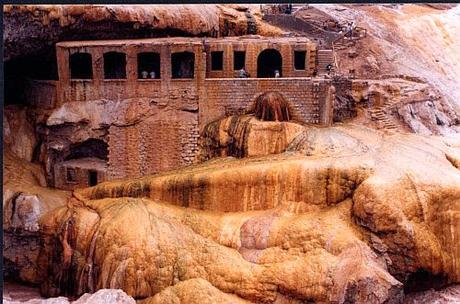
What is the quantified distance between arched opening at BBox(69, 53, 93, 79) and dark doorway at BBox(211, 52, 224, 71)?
13.6 ft

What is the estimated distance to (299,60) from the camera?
826 inches

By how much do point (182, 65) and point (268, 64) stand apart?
3.24 meters

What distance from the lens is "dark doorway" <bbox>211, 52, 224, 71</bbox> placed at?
20516 millimetres

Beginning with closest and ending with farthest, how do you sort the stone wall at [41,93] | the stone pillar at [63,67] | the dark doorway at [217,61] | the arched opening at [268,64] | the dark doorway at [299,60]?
1. the stone pillar at [63,67]
2. the stone wall at [41,93]
3. the dark doorway at [217,61]
4. the dark doorway at [299,60]
5. the arched opening at [268,64]

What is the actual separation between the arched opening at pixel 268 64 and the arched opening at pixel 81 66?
5.94 metres

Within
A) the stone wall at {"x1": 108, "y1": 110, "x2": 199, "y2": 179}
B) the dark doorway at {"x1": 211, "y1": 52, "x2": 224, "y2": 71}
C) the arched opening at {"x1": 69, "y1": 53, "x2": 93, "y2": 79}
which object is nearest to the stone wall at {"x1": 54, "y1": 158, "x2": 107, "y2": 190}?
the stone wall at {"x1": 108, "y1": 110, "x2": 199, "y2": 179}

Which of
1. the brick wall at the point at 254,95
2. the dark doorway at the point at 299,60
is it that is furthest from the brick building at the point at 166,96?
the dark doorway at the point at 299,60

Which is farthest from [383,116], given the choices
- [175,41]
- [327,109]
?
[175,41]

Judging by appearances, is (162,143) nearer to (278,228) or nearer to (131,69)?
(131,69)

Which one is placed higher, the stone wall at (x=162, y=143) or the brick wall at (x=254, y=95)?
the brick wall at (x=254, y=95)

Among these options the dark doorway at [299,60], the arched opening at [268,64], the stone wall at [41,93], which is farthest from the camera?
the arched opening at [268,64]

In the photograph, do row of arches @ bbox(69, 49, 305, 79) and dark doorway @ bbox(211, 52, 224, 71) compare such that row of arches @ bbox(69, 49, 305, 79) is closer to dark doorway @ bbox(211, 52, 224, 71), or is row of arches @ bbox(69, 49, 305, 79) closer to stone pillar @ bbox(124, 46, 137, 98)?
dark doorway @ bbox(211, 52, 224, 71)

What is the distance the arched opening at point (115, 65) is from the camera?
21245mm

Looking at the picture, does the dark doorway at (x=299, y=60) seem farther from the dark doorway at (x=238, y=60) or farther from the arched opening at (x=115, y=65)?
the arched opening at (x=115, y=65)
